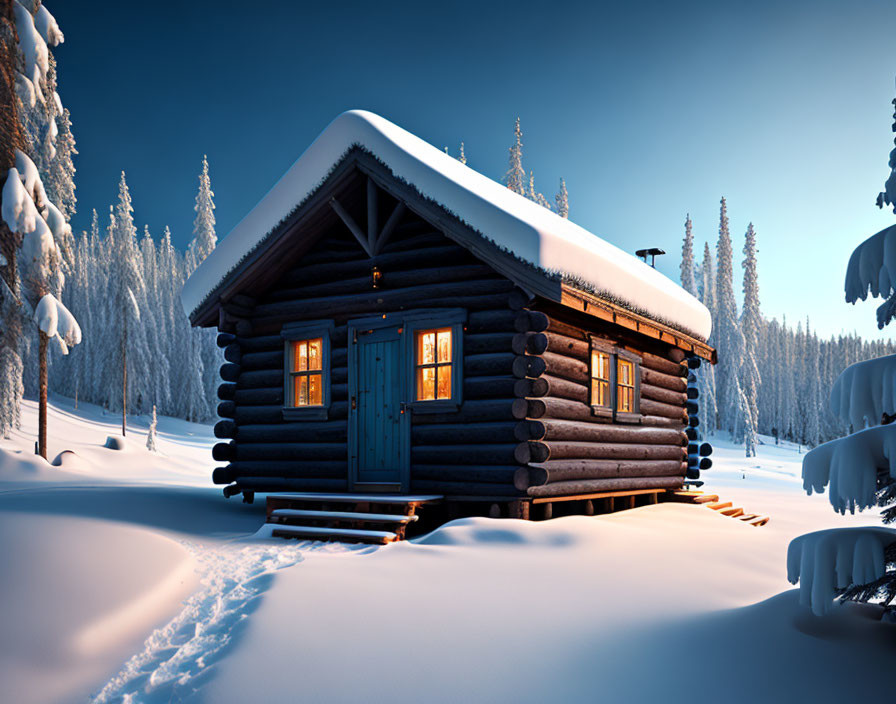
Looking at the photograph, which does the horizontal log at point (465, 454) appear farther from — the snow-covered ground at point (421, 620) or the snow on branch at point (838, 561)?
the snow on branch at point (838, 561)

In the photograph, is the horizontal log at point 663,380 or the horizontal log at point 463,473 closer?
the horizontal log at point 463,473

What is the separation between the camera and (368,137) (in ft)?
31.9

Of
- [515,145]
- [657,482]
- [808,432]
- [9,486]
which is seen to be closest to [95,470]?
[9,486]

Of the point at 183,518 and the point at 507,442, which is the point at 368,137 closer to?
the point at 507,442

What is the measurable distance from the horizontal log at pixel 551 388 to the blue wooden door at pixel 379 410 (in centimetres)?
205

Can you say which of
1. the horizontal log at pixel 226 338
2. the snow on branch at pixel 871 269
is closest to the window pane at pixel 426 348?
the horizontal log at pixel 226 338

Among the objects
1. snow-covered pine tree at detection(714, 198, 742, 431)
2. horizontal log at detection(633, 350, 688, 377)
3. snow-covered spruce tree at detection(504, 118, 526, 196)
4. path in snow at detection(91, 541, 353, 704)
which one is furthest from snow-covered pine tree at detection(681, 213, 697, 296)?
path in snow at detection(91, 541, 353, 704)

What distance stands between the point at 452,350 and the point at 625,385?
155 inches

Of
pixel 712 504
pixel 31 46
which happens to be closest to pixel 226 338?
pixel 712 504

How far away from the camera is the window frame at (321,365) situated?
35.8 feet

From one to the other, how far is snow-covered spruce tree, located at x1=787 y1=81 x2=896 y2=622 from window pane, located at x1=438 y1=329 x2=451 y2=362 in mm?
6646

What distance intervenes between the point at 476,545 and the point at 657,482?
6896 mm

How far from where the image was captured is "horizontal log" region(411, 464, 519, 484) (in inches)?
362

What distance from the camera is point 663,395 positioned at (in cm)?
1354
